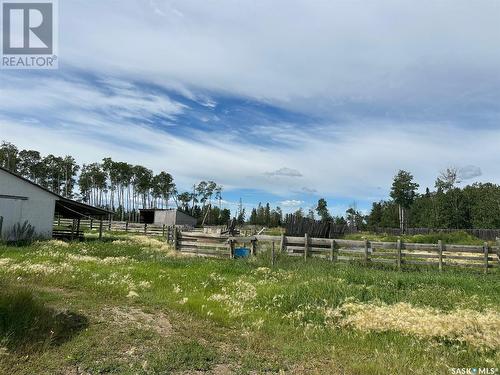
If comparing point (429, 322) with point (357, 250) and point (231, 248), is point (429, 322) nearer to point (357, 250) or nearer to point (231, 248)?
point (357, 250)

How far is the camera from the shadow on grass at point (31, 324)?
6720mm

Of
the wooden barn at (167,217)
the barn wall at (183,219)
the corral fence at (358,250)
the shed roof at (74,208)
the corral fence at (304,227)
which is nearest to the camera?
the corral fence at (358,250)

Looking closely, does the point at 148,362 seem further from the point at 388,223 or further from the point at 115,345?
the point at 388,223

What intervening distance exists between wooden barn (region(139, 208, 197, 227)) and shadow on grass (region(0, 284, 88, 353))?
2173 inches

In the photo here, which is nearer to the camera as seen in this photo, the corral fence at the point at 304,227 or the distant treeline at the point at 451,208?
the corral fence at the point at 304,227

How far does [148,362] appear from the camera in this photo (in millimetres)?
6359

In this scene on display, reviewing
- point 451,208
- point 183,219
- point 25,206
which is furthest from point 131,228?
point 451,208

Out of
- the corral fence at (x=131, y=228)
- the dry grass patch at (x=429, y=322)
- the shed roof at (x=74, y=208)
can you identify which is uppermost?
the shed roof at (x=74, y=208)

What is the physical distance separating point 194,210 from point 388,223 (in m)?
50.6

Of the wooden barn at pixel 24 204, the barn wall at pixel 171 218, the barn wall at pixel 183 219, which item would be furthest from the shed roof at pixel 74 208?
the barn wall at pixel 183 219

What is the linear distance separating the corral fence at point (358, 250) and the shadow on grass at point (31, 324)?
11.4m

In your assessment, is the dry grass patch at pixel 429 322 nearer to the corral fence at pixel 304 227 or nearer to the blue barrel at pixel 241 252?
the blue barrel at pixel 241 252

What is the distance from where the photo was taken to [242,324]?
8719 mm

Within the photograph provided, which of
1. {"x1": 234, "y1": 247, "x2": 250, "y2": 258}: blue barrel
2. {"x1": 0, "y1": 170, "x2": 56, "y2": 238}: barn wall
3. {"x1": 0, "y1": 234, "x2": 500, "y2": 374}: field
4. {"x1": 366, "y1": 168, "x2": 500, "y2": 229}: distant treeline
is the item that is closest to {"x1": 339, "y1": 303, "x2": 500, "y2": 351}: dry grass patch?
{"x1": 0, "y1": 234, "x2": 500, "y2": 374}: field
